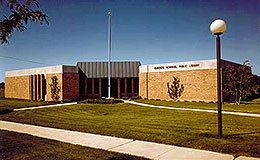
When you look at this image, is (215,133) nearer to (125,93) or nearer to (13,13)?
(13,13)

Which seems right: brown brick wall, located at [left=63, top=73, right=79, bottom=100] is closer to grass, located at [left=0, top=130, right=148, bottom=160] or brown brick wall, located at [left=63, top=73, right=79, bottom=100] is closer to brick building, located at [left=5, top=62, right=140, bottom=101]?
brick building, located at [left=5, top=62, right=140, bottom=101]

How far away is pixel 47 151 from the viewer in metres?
5.77

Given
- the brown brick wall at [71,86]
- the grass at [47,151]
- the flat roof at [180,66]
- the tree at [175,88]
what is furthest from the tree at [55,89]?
the grass at [47,151]

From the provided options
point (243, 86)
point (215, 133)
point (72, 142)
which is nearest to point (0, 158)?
point (72, 142)

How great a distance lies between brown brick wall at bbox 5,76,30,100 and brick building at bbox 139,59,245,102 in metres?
18.6

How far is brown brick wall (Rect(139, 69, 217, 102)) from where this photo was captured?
22.5 metres

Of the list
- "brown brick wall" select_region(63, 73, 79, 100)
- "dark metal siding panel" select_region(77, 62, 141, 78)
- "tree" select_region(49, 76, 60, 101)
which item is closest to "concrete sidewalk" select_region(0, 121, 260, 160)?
"brown brick wall" select_region(63, 73, 79, 100)

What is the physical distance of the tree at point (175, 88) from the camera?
2482 centimetres

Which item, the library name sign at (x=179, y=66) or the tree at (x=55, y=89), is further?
the tree at (x=55, y=89)

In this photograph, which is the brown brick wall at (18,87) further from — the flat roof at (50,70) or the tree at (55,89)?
the tree at (55,89)

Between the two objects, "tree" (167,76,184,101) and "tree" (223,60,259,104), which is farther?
"tree" (167,76,184,101)

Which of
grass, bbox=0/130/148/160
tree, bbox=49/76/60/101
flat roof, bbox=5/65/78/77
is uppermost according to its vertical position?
flat roof, bbox=5/65/78/77

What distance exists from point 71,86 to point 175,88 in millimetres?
13938

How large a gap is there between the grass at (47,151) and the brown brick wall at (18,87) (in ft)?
94.6
